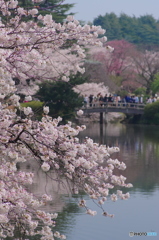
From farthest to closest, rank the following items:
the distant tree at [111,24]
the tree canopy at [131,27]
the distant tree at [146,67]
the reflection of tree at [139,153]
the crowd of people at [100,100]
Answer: the distant tree at [111,24], the tree canopy at [131,27], the distant tree at [146,67], the crowd of people at [100,100], the reflection of tree at [139,153]

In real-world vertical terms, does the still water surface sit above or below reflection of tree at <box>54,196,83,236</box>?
below

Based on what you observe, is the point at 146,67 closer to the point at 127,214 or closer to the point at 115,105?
the point at 115,105

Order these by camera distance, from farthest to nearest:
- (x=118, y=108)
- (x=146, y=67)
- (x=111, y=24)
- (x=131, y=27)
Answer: (x=131, y=27) → (x=111, y=24) → (x=146, y=67) → (x=118, y=108)

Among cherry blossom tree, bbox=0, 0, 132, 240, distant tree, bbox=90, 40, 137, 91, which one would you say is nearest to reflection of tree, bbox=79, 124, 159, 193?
cherry blossom tree, bbox=0, 0, 132, 240

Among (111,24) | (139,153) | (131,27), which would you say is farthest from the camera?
(131,27)

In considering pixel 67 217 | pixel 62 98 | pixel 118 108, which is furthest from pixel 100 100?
pixel 67 217

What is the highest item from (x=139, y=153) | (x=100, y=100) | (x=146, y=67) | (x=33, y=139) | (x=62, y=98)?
(x=146, y=67)

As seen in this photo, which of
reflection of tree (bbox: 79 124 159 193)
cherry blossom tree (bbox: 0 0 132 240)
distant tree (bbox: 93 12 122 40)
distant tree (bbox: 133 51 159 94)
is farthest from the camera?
distant tree (bbox: 93 12 122 40)

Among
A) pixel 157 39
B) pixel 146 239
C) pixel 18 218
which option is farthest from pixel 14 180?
pixel 157 39

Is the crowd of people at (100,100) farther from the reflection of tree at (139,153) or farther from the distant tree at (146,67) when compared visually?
the distant tree at (146,67)

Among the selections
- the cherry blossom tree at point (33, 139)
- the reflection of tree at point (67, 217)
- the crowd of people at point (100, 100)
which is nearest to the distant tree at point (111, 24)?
the crowd of people at point (100, 100)

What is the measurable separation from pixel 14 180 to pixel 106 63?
47.5 metres

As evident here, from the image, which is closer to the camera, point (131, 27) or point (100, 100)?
point (100, 100)

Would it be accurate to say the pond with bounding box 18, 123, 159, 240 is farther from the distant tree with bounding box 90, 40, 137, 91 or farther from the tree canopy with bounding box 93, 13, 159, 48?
the tree canopy with bounding box 93, 13, 159, 48
